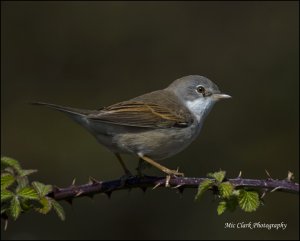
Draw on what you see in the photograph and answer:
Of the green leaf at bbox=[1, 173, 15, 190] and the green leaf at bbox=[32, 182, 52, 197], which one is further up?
the green leaf at bbox=[1, 173, 15, 190]

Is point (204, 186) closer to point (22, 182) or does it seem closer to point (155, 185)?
point (155, 185)

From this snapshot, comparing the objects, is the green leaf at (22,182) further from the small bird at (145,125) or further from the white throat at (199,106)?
the white throat at (199,106)

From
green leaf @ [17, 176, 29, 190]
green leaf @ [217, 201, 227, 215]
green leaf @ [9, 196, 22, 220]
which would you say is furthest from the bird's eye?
green leaf @ [9, 196, 22, 220]

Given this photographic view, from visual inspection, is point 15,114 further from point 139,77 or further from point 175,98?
point 175,98

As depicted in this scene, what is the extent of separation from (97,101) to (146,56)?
1.23 meters

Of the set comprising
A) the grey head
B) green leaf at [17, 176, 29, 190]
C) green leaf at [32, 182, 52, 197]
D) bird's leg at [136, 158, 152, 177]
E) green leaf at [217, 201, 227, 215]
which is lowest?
green leaf at [217, 201, 227, 215]

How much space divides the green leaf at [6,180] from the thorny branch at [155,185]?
32 centimetres

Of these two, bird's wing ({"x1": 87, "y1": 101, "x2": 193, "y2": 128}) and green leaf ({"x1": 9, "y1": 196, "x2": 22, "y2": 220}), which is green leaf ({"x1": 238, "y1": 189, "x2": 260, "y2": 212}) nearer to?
green leaf ({"x1": 9, "y1": 196, "x2": 22, "y2": 220})

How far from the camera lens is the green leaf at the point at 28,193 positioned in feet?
10.5

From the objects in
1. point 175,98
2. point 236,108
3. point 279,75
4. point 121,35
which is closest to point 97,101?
point 121,35

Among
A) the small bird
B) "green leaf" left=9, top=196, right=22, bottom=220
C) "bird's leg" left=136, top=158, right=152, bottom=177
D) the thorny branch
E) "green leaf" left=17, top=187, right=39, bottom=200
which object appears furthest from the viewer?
the small bird

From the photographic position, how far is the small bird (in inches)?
186

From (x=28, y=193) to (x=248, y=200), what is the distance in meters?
1.16

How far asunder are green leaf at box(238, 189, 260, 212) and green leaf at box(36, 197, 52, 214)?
3.35 feet
